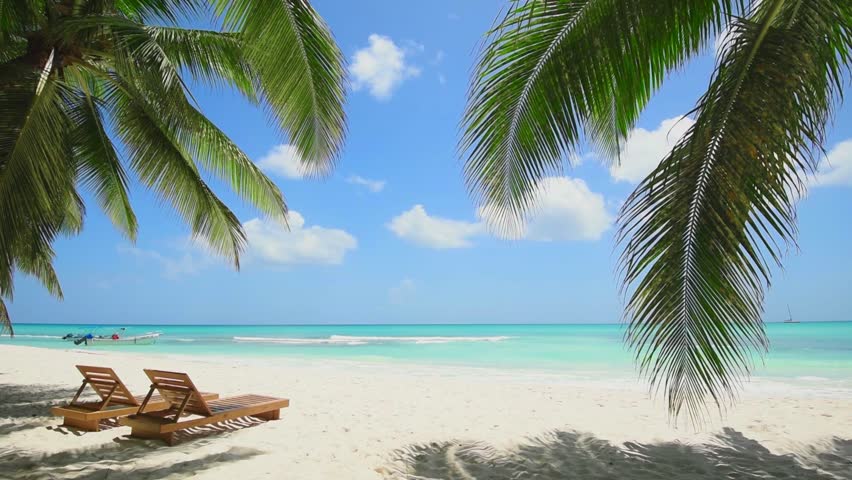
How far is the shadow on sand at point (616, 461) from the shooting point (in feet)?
13.9

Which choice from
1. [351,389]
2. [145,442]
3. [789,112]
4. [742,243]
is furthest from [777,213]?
[351,389]

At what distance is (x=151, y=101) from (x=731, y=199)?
557cm

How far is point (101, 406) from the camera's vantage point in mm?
5332

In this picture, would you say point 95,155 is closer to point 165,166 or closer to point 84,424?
point 165,166

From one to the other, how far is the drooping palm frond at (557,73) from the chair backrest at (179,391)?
3138mm

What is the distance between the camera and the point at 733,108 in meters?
2.93

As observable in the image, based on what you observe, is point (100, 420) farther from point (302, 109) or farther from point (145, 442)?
point (302, 109)

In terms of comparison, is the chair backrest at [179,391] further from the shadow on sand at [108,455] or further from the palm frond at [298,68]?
the palm frond at [298,68]

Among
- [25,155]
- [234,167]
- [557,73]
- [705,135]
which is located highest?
[234,167]

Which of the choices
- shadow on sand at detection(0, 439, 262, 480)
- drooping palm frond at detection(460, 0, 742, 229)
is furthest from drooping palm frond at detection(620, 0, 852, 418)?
shadow on sand at detection(0, 439, 262, 480)

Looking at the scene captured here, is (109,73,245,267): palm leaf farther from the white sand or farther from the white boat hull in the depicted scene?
the white boat hull

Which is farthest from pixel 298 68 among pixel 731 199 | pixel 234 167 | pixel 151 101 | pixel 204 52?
pixel 731 199

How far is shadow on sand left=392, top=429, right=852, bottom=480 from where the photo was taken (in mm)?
4223

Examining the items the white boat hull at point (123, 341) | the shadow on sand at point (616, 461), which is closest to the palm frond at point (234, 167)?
the shadow on sand at point (616, 461)
